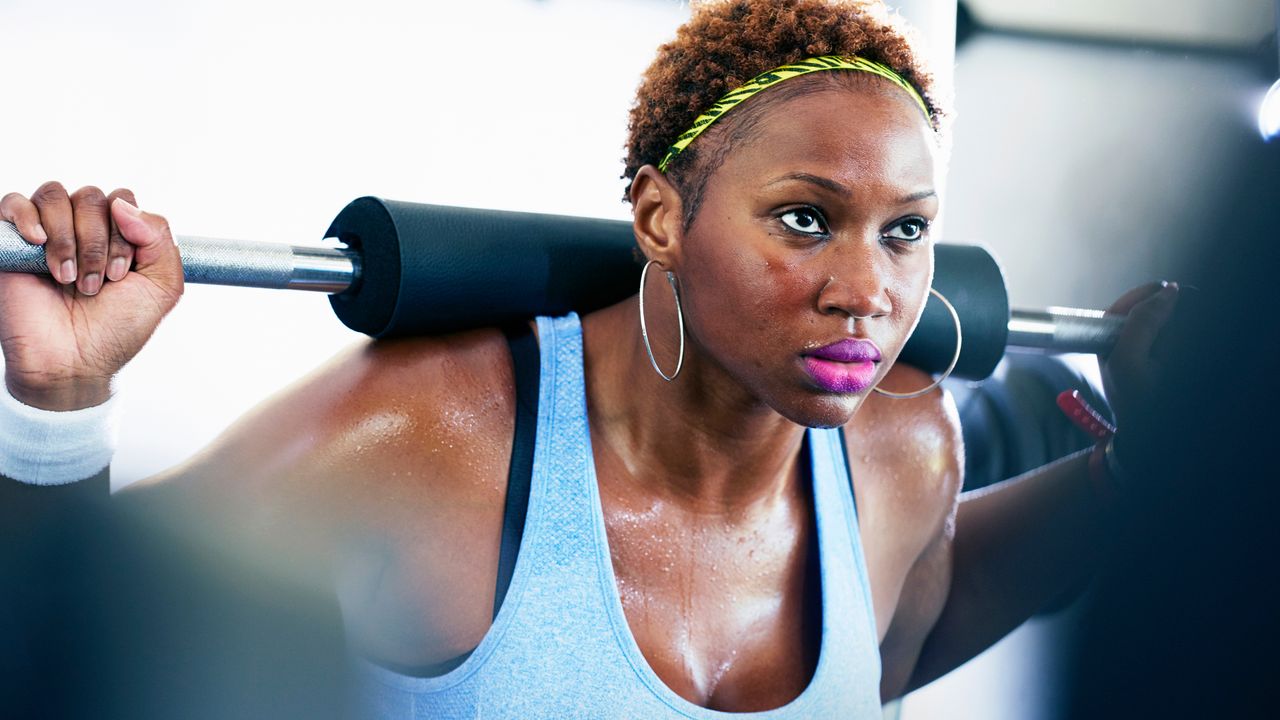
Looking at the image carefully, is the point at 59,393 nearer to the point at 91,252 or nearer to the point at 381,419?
the point at 91,252

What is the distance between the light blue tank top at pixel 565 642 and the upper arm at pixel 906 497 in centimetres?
10

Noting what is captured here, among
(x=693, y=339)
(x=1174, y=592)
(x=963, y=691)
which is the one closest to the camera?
(x=1174, y=592)

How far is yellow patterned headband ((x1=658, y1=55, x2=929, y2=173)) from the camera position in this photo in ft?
2.20

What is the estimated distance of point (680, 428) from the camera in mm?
757

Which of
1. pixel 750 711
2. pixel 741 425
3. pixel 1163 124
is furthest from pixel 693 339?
pixel 1163 124

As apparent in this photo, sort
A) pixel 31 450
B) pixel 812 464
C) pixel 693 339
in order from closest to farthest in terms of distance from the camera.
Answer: pixel 31 450
pixel 693 339
pixel 812 464

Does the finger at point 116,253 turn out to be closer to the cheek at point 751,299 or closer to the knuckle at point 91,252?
the knuckle at point 91,252

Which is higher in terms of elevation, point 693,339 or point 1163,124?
point 1163,124

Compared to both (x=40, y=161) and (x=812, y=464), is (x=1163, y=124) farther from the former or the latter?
(x=40, y=161)

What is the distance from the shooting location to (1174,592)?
361mm

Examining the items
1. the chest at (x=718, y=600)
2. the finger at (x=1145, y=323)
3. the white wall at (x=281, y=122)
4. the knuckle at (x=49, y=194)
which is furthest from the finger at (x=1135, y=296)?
the knuckle at (x=49, y=194)

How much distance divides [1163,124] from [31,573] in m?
0.97

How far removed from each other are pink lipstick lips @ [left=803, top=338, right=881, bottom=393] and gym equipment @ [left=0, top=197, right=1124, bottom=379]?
22cm

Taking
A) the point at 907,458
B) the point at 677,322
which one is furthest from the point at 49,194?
the point at 907,458
